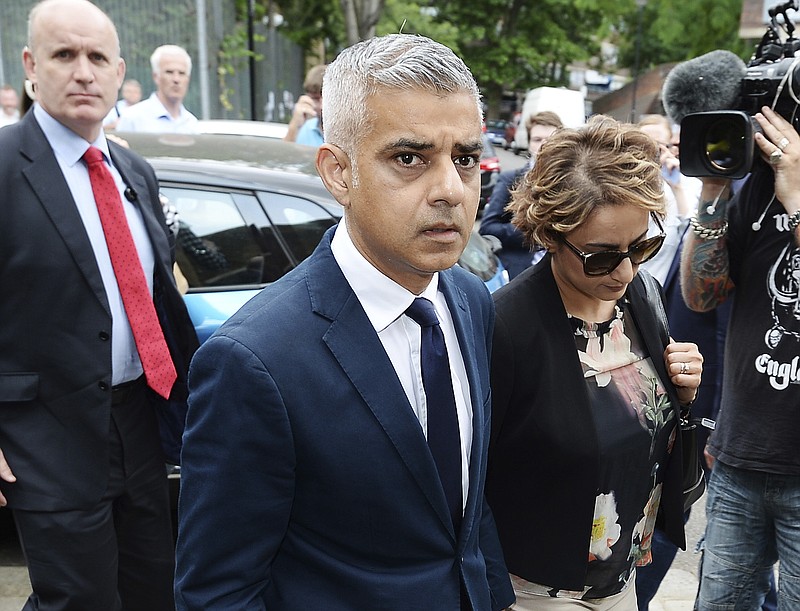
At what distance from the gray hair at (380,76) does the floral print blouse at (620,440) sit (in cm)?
86

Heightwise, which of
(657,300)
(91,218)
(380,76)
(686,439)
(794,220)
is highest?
(380,76)

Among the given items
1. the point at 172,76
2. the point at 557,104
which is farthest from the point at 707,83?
the point at 172,76

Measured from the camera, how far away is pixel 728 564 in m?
2.49

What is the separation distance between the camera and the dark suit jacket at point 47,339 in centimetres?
229

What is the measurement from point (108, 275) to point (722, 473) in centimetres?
197

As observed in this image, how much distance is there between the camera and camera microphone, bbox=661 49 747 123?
2426 mm

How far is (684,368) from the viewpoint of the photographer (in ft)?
6.85

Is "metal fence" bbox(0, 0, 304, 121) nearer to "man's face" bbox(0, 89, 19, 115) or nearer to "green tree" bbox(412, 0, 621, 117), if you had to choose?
"man's face" bbox(0, 89, 19, 115)

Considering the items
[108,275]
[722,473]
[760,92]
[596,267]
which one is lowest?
[722,473]

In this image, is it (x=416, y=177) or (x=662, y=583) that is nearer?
(x=416, y=177)

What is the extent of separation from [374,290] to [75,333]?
1.26m

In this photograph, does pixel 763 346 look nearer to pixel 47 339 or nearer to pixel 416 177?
pixel 416 177

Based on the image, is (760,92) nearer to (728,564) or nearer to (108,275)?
(728,564)

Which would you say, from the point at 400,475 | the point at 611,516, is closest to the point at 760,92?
the point at 611,516
